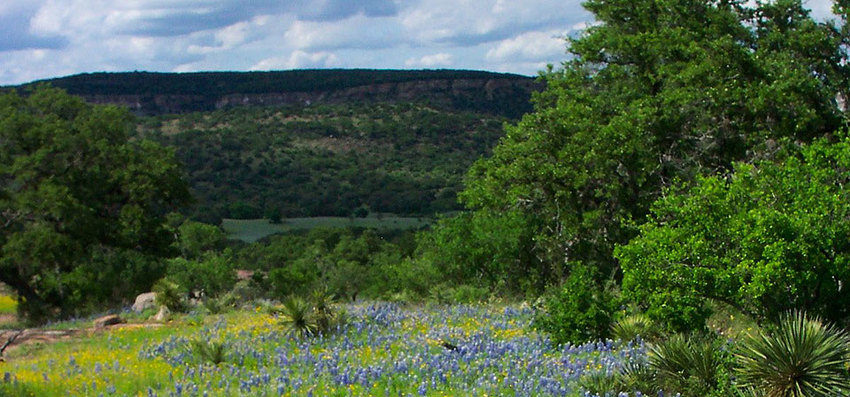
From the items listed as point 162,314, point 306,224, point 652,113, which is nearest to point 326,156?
point 306,224

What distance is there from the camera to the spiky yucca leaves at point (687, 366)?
801 cm

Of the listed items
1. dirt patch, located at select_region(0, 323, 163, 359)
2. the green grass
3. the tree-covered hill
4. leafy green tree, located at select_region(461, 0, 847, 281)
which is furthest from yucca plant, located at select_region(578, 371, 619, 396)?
the tree-covered hill

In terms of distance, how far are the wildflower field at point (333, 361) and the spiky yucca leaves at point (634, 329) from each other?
191 mm

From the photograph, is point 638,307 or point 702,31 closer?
point 638,307

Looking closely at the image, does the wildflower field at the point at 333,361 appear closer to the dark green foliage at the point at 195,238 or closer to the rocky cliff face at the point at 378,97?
the dark green foliage at the point at 195,238

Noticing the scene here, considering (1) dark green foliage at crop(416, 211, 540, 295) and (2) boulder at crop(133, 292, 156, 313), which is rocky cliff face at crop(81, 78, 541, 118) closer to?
(1) dark green foliage at crop(416, 211, 540, 295)

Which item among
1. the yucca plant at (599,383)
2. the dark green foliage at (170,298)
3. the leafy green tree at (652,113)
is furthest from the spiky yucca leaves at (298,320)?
the leafy green tree at (652,113)

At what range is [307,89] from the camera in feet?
509

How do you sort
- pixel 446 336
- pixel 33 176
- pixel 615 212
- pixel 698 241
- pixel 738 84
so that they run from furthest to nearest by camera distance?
pixel 33 176 < pixel 615 212 < pixel 738 84 < pixel 446 336 < pixel 698 241

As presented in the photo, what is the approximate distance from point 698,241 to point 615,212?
959cm

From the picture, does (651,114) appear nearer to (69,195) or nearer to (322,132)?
(69,195)

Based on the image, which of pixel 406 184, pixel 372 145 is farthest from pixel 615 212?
pixel 372 145

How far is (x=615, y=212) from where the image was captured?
61.2 feet

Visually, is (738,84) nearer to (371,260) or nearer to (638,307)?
(638,307)
